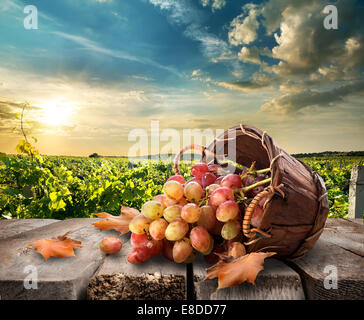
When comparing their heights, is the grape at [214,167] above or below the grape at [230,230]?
above

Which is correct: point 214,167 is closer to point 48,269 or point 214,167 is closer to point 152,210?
point 152,210

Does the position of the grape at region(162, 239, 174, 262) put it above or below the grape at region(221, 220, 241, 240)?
below

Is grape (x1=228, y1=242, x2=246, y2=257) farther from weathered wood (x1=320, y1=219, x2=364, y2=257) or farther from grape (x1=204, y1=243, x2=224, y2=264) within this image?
weathered wood (x1=320, y1=219, x2=364, y2=257)

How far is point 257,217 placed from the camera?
120cm

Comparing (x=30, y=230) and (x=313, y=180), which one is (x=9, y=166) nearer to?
(x=30, y=230)

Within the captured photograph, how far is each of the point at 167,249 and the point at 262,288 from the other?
0.45 m

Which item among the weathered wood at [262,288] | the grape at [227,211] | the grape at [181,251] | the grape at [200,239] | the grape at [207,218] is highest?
the grape at [227,211]

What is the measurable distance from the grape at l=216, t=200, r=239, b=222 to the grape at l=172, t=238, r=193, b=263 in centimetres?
19

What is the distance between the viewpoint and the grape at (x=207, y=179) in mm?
1537

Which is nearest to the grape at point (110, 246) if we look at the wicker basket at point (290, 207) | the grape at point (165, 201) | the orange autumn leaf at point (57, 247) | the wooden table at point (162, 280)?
the wooden table at point (162, 280)

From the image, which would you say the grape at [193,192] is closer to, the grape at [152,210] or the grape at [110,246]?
the grape at [152,210]

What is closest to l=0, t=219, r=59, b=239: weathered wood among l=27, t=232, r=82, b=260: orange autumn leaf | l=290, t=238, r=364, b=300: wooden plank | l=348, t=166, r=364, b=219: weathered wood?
l=27, t=232, r=82, b=260: orange autumn leaf

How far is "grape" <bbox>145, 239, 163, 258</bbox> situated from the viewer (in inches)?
51.3
